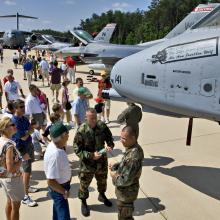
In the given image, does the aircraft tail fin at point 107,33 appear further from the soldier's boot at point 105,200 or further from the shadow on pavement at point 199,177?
the soldier's boot at point 105,200

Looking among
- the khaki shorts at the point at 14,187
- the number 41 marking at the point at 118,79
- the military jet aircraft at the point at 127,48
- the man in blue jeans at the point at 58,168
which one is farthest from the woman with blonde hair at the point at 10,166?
the military jet aircraft at the point at 127,48

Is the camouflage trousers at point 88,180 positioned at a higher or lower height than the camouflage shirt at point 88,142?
lower

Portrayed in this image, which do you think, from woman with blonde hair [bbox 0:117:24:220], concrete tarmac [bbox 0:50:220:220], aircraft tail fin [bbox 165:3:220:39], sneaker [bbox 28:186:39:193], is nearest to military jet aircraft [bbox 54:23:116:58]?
aircraft tail fin [bbox 165:3:220:39]

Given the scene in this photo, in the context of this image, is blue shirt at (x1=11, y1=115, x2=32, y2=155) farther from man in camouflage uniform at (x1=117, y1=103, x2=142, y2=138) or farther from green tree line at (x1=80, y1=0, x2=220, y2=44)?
green tree line at (x1=80, y1=0, x2=220, y2=44)

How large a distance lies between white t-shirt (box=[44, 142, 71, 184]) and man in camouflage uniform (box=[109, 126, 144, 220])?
585 millimetres

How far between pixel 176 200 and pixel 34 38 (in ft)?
141

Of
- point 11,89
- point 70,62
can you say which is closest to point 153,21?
point 70,62

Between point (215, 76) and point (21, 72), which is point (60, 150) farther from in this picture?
point (21, 72)

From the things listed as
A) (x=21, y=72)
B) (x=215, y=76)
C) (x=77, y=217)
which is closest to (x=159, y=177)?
(x=77, y=217)

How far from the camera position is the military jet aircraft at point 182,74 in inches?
170

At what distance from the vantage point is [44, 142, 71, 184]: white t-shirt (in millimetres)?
3658

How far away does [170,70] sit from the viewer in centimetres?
474

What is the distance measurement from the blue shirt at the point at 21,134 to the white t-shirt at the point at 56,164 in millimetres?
1712

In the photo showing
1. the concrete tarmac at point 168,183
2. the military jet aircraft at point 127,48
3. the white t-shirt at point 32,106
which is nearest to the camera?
the concrete tarmac at point 168,183
